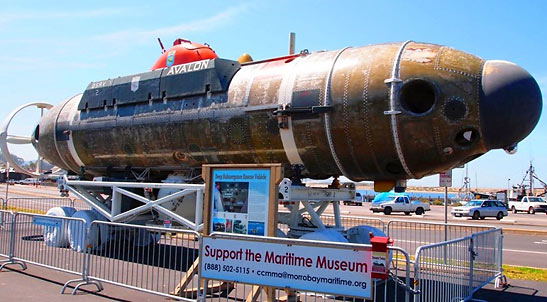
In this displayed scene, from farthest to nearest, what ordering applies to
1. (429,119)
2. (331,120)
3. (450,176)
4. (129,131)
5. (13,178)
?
(13,178), (450,176), (129,131), (331,120), (429,119)

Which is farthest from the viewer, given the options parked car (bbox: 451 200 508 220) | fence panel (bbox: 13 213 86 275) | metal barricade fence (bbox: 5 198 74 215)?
parked car (bbox: 451 200 508 220)

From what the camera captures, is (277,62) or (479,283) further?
(277,62)

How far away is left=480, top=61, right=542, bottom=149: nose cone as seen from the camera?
687cm

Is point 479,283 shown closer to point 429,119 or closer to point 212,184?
point 429,119

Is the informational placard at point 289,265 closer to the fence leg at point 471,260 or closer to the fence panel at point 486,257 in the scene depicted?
the fence leg at point 471,260

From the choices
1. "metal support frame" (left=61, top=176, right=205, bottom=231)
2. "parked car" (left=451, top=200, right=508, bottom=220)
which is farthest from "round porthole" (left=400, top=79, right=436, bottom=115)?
"parked car" (left=451, top=200, right=508, bottom=220)

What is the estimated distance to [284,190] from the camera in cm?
799

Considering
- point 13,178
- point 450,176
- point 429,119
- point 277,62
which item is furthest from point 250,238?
point 13,178

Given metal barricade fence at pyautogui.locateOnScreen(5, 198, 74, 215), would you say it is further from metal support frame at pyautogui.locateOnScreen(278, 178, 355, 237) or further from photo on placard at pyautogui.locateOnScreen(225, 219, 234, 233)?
photo on placard at pyautogui.locateOnScreen(225, 219, 234, 233)

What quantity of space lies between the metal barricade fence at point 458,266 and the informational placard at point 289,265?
2.54 feet

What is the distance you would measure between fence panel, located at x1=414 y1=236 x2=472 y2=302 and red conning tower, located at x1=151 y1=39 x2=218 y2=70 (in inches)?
264

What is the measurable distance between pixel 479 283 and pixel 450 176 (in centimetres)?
393

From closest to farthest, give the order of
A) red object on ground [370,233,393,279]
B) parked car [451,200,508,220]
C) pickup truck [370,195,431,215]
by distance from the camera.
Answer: red object on ground [370,233,393,279] < parked car [451,200,508,220] < pickup truck [370,195,431,215]

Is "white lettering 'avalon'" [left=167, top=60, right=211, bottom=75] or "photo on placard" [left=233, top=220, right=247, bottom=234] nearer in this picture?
"photo on placard" [left=233, top=220, right=247, bottom=234]
